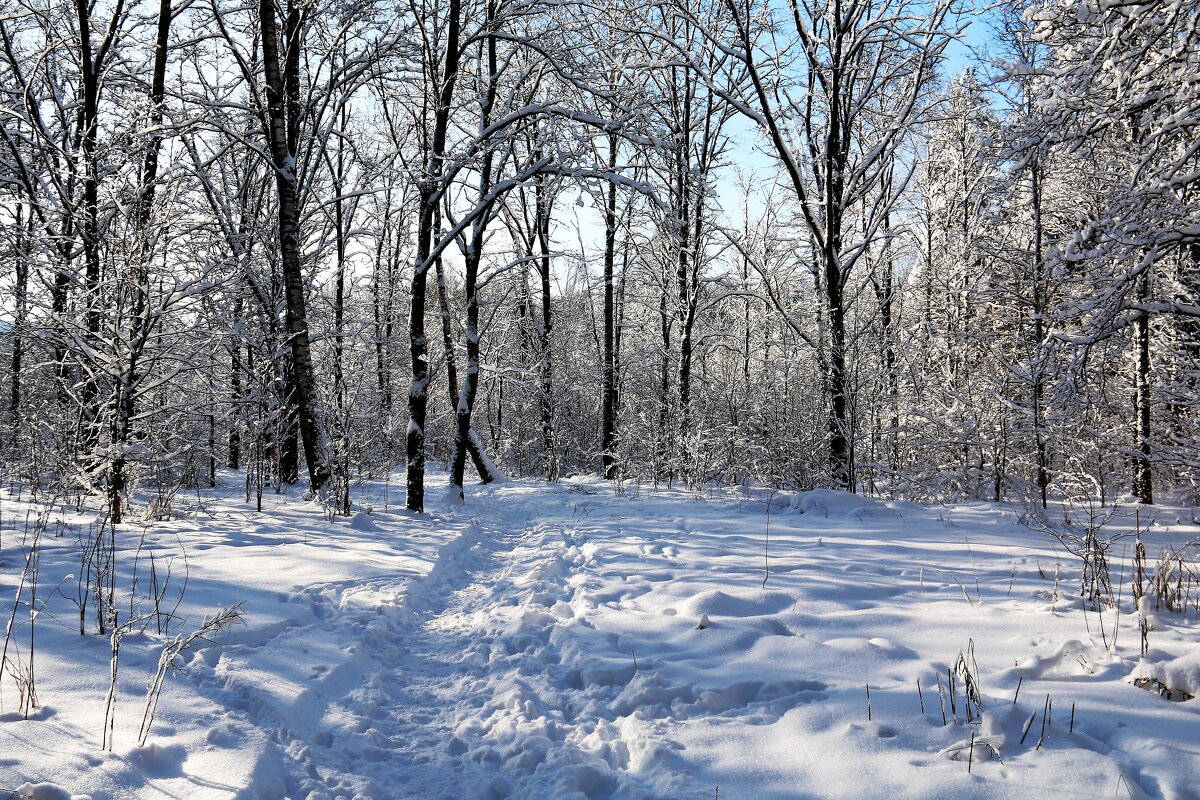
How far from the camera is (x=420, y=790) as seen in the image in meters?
2.61

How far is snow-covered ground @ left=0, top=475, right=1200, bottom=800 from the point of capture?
234 centimetres

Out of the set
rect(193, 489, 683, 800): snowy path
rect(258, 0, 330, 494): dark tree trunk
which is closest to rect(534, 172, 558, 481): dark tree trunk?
rect(258, 0, 330, 494): dark tree trunk

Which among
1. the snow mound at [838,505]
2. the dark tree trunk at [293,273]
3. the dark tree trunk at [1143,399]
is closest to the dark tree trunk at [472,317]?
the dark tree trunk at [293,273]

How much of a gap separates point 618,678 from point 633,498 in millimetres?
7443

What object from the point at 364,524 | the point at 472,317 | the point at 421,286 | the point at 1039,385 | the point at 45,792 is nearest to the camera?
the point at 45,792

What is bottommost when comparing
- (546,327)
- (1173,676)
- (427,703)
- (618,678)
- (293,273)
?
(427,703)

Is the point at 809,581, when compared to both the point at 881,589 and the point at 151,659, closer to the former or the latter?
the point at 881,589

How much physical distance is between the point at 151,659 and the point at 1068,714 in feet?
14.5

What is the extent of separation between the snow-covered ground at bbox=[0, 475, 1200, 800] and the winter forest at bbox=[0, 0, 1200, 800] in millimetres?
25

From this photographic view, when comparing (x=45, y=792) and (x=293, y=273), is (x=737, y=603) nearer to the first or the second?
(x=45, y=792)

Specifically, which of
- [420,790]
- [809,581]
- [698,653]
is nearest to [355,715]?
[420,790]

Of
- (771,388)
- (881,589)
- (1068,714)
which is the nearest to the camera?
(1068,714)

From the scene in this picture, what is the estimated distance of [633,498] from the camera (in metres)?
10.9

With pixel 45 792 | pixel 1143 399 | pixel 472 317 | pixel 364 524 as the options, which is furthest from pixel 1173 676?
pixel 472 317
